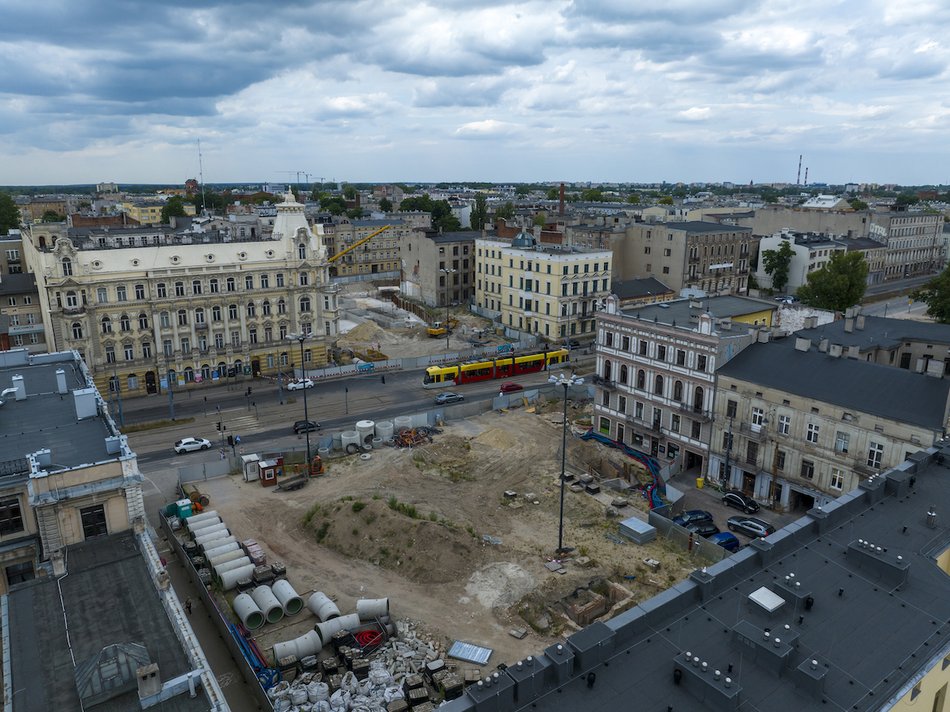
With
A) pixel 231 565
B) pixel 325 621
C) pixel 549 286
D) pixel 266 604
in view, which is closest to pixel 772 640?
pixel 325 621

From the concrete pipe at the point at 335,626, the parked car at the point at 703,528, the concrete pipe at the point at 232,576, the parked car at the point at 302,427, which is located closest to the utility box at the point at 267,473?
the parked car at the point at 302,427

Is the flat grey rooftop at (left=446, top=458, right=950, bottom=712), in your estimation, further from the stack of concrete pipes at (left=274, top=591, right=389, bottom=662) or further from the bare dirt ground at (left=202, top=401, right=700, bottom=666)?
the stack of concrete pipes at (left=274, top=591, right=389, bottom=662)

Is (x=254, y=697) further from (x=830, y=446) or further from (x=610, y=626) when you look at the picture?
(x=830, y=446)

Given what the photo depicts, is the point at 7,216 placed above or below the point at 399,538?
above

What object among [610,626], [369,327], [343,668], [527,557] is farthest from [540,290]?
[610,626]

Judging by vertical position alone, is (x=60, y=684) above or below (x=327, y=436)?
above

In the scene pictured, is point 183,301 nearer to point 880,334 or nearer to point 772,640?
point 772,640

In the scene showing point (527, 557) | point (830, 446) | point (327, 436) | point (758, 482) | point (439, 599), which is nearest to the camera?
point (439, 599)
